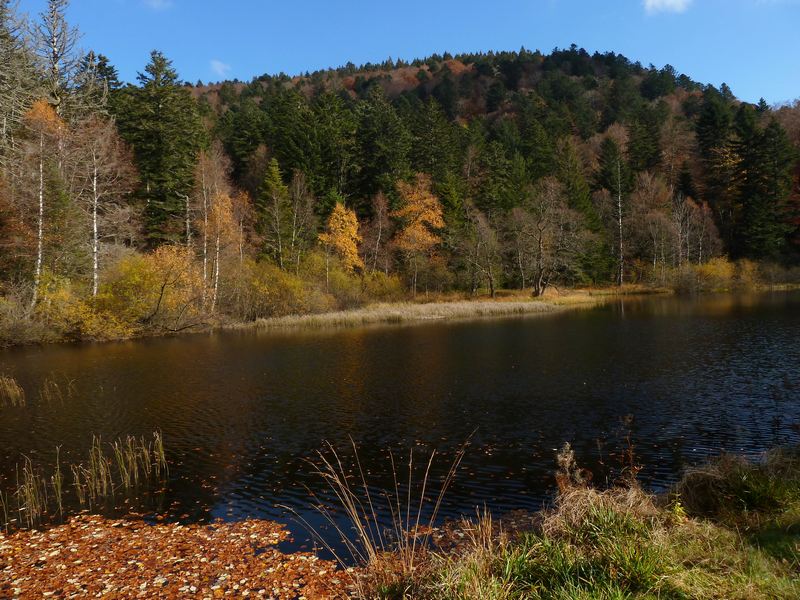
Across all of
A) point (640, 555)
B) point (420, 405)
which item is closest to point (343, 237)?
point (420, 405)

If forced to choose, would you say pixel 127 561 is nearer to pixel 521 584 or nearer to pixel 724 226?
pixel 521 584

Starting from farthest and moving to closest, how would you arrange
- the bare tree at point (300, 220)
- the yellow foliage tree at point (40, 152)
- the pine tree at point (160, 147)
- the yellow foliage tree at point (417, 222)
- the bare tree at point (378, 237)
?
1. the bare tree at point (378, 237)
2. the yellow foliage tree at point (417, 222)
3. the bare tree at point (300, 220)
4. the pine tree at point (160, 147)
5. the yellow foliage tree at point (40, 152)

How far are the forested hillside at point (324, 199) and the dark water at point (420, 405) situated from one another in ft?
27.9

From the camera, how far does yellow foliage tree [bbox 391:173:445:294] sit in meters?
57.2

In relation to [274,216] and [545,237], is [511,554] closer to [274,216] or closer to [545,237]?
[274,216]

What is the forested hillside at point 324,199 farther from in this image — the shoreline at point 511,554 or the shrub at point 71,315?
the shoreline at point 511,554

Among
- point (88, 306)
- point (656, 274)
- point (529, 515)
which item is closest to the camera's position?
point (529, 515)

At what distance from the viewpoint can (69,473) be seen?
12625 millimetres

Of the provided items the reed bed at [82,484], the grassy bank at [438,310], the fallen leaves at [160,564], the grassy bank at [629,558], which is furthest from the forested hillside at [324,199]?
the grassy bank at [629,558]

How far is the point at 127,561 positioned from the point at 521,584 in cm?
605

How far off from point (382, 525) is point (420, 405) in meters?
8.57

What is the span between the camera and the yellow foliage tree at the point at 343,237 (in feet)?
184

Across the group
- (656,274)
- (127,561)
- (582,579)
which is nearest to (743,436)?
(582,579)

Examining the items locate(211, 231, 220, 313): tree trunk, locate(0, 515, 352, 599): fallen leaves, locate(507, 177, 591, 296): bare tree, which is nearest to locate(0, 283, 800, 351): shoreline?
locate(211, 231, 220, 313): tree trunk
